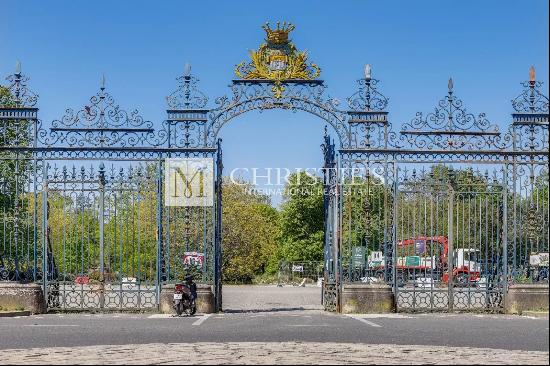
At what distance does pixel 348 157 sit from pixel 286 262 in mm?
38183

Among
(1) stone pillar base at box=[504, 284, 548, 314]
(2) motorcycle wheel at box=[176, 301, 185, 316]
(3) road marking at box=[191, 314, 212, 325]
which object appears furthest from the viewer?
(1) stone pillar base at box=[504, 284, 548, 314]

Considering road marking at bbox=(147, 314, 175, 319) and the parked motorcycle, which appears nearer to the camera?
road marking at bbox=(147, 314, 175, 319)

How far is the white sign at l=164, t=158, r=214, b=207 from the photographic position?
21703 millimetres

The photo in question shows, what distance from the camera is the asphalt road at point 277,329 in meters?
13.4

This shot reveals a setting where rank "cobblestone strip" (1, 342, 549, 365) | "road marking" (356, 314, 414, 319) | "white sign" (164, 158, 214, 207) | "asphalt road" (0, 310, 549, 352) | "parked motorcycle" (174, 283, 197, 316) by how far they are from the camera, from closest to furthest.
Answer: "cobblestone strip" (1, 342, 549, 365)
"asphalt road" (0, 310, 549, 352)
"road marking" (356, 314, 414, 319)
"parked motorcycle" (174, 283, 197, 316)
"white sign" (164, 158, 214, 207)

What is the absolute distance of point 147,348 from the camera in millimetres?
11930

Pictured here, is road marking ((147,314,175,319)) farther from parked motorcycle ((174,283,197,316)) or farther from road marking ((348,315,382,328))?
road marking ((348,315,382,328))

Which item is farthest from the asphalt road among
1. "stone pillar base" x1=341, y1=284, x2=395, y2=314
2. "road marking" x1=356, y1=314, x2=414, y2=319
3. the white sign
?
the white sign

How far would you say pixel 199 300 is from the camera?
21312 millimetres

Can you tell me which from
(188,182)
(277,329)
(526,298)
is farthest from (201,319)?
(526,298)

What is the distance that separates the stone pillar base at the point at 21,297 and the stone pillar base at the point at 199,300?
286cm

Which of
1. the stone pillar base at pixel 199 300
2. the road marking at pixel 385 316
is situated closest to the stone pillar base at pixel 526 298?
the road marking at pixel 385 316

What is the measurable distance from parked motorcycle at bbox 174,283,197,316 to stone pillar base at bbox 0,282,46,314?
3264 millimetres

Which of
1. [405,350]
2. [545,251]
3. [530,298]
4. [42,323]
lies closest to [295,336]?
[405,350]
